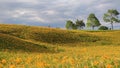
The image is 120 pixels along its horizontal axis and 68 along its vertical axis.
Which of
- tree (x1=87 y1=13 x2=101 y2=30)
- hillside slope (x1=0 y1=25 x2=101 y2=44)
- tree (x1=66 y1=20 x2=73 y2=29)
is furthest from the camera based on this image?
tree (x1=66 y1=20 x2=73 y2=29)

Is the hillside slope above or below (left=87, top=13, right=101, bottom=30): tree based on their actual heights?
below

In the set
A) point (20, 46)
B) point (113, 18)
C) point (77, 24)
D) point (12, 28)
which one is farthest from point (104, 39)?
point (77, 24)

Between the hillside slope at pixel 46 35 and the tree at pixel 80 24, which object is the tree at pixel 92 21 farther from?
the hillside slope at pixel 46 35

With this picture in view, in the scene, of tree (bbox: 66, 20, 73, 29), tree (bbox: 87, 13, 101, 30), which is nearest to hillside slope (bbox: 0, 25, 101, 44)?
tree (bbox: 87, 13, 101, 30)

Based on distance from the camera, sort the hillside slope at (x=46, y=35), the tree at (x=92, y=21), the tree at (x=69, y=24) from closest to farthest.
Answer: the hillside slope at (x=46, y=35), the tree at (x=92, y=21), the tree at (x=69, y=24)

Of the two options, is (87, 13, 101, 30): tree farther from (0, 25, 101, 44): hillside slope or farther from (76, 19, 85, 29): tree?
(0, 25, 101, 44): hillside slope

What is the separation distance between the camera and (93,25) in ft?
448

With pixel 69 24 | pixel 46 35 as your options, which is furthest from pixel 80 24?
pixel 46 35

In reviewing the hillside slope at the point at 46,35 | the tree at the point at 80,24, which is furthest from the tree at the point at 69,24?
the hillside slope at the point at 46,35

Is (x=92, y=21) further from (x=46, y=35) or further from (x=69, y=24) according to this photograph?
(x=46, y=35)

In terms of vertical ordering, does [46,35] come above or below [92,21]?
below

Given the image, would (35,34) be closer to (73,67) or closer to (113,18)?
(73,67)

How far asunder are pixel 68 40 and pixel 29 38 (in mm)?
7401

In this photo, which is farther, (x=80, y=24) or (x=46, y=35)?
(x=80, y=24)
